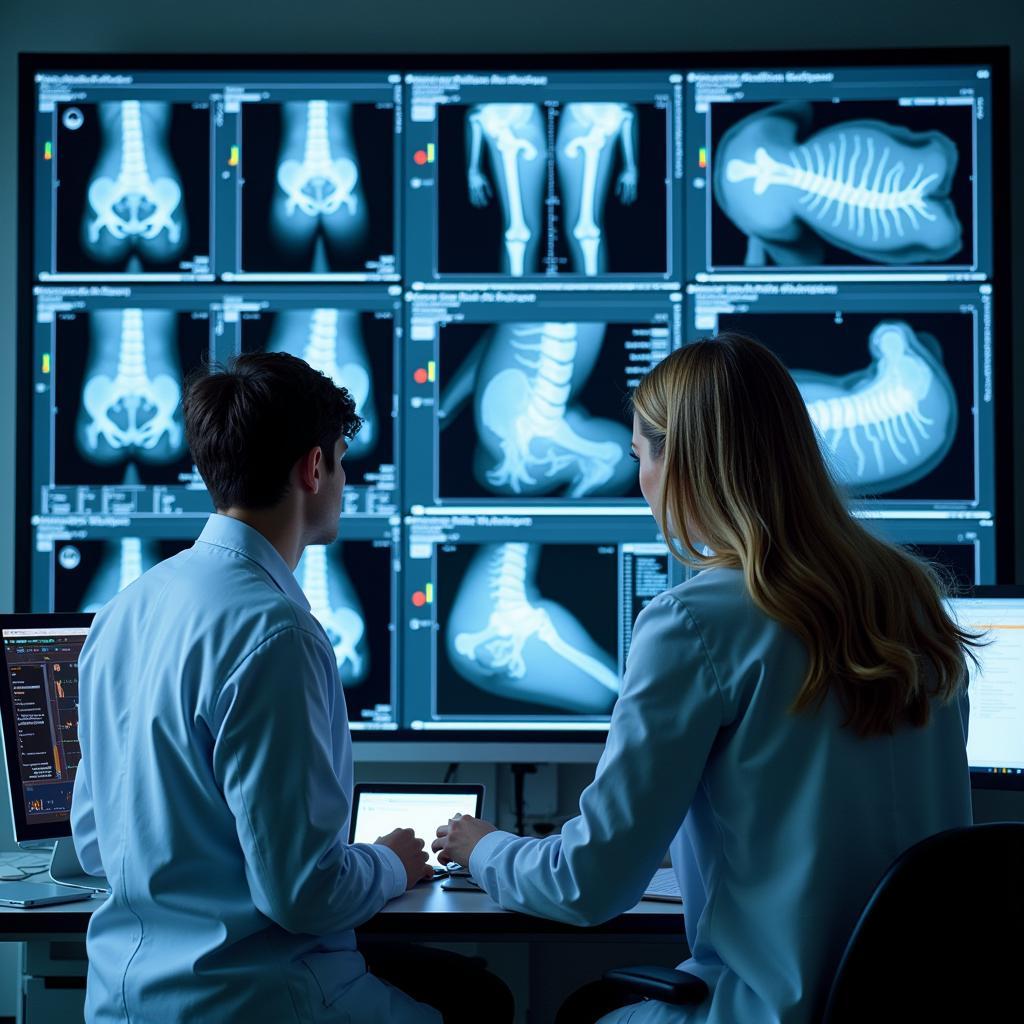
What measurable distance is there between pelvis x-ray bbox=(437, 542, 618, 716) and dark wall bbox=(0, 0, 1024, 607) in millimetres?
1077

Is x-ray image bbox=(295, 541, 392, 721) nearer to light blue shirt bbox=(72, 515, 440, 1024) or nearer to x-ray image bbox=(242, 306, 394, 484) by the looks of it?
x-ray image bbox=(242, 306, 394, 484)

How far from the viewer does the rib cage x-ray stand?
242 cm

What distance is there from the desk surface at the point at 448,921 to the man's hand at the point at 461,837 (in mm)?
106

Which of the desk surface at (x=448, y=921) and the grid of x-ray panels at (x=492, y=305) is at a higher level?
the grid of x-ray panels at (x=492, y=305)

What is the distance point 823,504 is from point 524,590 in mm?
1187

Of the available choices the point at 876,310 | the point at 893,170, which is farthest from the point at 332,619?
the point at 893,170

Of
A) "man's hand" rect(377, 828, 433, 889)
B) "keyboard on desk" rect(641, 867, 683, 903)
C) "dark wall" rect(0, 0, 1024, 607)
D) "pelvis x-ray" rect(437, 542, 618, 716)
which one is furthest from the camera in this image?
"dark wall" rect(0, 0, 1024, 607)

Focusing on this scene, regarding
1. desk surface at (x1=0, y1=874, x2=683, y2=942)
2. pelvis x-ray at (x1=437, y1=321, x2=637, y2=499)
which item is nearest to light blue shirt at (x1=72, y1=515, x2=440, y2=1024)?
desk surface at (x1=0, y1=874, x2=683, y2=942)

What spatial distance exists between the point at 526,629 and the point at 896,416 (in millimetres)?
941

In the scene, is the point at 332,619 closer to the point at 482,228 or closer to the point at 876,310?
the point at 482,228

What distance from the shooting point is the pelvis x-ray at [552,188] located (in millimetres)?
2457

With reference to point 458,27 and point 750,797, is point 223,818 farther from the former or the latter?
point 458,27

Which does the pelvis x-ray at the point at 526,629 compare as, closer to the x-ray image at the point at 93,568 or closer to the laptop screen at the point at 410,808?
the laptop screen at the point at 410,808

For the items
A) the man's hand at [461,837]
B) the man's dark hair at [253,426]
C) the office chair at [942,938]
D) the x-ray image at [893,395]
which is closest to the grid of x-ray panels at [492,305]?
the x-ray image at [893,395]
